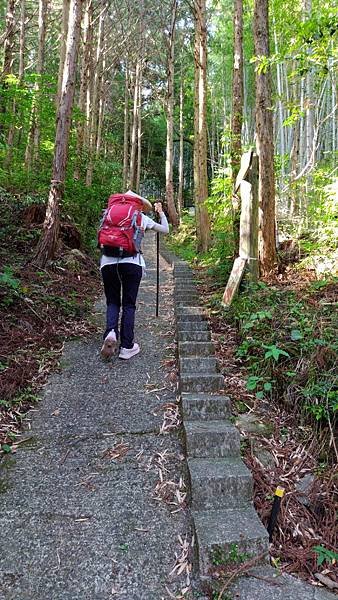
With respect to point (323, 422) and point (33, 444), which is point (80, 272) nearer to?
point (33, 444)

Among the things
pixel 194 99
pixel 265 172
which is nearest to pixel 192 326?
pixel 265 172

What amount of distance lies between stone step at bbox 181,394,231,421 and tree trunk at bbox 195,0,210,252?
311 inches

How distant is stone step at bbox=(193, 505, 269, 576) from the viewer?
2111 mm

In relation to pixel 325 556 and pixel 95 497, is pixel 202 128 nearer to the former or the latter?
pixel 95 497

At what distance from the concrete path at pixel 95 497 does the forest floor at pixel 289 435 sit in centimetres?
44

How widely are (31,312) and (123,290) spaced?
4.39ft

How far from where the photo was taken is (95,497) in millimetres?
2545

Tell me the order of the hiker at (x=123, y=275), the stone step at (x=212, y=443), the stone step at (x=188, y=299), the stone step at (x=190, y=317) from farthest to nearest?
the stone step at (x=188, y=299)
the stone step at (x=190, y=317)
the hiker at (x=123, y=275)
the stone step at (x=212, y=443)

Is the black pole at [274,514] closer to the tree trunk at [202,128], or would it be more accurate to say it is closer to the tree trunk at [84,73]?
the tree trunk at [202,128]

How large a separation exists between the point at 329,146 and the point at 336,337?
53.5 feet

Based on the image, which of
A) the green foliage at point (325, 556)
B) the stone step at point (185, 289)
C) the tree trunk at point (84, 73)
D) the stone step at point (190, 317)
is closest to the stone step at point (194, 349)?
the stone step at point (190, 317)

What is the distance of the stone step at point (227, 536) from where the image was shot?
2.11 meters

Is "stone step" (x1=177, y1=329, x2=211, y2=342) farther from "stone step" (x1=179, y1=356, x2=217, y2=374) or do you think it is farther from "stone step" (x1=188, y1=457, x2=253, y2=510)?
"stone step" (x1=188, y1=457, x2=253, y2=510)

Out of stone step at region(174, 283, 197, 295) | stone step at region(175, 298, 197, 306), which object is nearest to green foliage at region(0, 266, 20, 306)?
stone step at region(175, 298, 197, 306)
